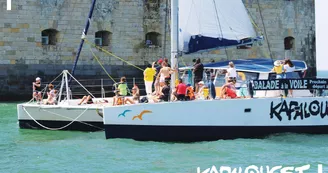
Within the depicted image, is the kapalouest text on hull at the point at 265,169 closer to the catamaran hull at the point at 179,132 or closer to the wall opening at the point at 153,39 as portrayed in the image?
the catamaran hull at the point at 179,132

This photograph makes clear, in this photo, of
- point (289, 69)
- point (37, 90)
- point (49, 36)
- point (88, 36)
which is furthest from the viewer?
point (88, 36)

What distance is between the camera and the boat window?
3208cm

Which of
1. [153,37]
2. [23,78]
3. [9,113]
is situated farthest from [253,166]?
[153,37]

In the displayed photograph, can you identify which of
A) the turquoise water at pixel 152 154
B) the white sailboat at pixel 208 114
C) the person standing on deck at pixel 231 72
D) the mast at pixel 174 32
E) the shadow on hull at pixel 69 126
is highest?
the mast at pixel 174 32

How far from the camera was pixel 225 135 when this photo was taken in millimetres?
17797

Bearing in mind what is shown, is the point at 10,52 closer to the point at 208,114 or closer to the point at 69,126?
the point at 69,126

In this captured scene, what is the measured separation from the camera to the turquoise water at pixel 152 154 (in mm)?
15086

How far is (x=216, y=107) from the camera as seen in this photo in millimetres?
17391

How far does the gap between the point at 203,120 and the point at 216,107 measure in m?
0.42

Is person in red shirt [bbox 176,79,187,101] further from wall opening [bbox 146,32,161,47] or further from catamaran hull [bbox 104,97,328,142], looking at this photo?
wall opening [bbox 146,32,161,47]

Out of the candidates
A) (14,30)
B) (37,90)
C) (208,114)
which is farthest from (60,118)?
(14,30)

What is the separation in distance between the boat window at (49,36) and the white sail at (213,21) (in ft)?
44.7

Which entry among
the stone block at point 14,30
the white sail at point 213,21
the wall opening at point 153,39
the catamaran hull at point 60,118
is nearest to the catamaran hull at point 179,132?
the white sail at point 213,21

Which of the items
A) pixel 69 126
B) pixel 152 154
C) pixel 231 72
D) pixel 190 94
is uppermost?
pixel 231 72
